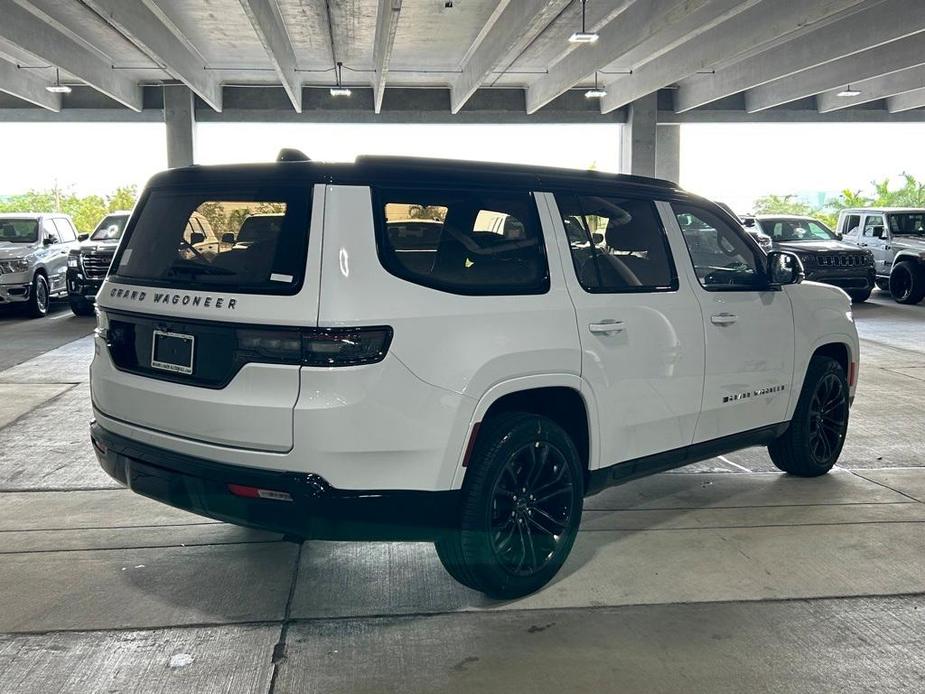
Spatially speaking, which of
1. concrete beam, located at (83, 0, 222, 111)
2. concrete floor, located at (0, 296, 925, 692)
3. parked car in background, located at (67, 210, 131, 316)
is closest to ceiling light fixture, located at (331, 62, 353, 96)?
concrete beam, located at (83, 0, 222, 111)

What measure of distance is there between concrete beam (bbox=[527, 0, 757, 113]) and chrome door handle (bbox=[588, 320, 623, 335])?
10979 millimetres

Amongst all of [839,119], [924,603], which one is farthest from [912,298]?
[924,603]

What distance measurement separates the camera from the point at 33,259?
628 inches

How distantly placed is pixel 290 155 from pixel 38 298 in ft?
45.7

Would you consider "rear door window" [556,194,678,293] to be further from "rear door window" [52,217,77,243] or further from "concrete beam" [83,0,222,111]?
"rear door window" [52,217,77,243]

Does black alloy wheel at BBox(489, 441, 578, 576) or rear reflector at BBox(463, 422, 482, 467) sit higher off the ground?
rear reflector at BBox(463, 422, 482, 467)

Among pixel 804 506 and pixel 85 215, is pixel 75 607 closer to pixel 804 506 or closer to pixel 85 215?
pixel 804 506

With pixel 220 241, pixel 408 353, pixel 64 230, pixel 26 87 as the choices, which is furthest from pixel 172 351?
pixel 26 87

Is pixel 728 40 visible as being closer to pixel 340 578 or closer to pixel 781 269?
pixel 781 269

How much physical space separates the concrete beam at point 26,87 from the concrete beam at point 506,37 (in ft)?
35.7

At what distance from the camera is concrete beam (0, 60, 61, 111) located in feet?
73.0

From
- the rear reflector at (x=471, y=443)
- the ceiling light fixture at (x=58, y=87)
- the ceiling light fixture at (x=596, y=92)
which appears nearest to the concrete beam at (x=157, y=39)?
the ceiling light fixture at (x=58, y=87)

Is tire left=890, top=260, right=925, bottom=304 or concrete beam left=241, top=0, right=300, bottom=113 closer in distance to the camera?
concrete beam left=241, top=0, right=300, bottom=113

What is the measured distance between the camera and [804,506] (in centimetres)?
546
